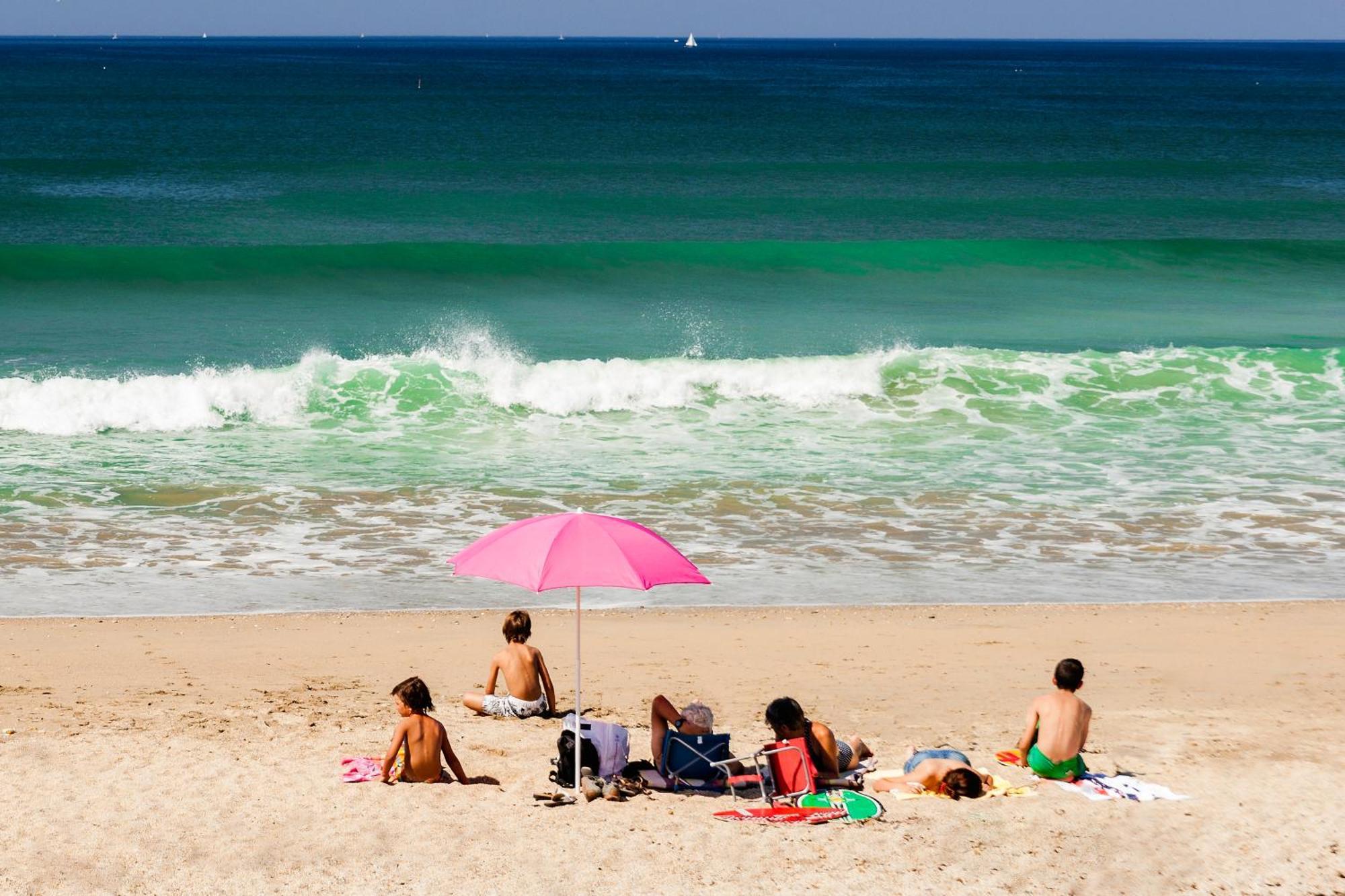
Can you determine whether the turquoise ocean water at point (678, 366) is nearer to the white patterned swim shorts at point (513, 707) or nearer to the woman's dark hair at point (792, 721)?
the white patterned swim shorts at point (513, 707)

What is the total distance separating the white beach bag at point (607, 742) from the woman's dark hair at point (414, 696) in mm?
777

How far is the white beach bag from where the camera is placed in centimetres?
770

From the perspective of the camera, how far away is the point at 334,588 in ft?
38.3

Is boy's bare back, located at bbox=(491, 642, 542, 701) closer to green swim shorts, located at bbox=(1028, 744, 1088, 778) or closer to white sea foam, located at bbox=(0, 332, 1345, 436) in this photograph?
green swim shorts, located at bbox=(1028, 744, 1088, 778)

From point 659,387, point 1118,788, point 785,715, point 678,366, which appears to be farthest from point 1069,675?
point 678,366

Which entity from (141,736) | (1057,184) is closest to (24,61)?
(1057,184)

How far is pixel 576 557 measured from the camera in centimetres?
741

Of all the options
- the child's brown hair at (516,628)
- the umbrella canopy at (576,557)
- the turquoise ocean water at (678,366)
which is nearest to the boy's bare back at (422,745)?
the umbrella canopy at (576,557)

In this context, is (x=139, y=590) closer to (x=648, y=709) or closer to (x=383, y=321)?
(x=648, y=709)

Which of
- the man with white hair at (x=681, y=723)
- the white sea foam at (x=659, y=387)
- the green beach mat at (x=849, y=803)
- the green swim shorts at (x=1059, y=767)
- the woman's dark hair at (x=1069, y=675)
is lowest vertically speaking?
the green beach mat at (x=849, y=803)

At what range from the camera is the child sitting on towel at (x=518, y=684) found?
885 cm

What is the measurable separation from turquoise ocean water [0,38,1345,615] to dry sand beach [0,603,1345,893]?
3.16 ft

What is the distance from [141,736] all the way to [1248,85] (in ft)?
415

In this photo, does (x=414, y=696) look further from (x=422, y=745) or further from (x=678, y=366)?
(x=678, y=366)
